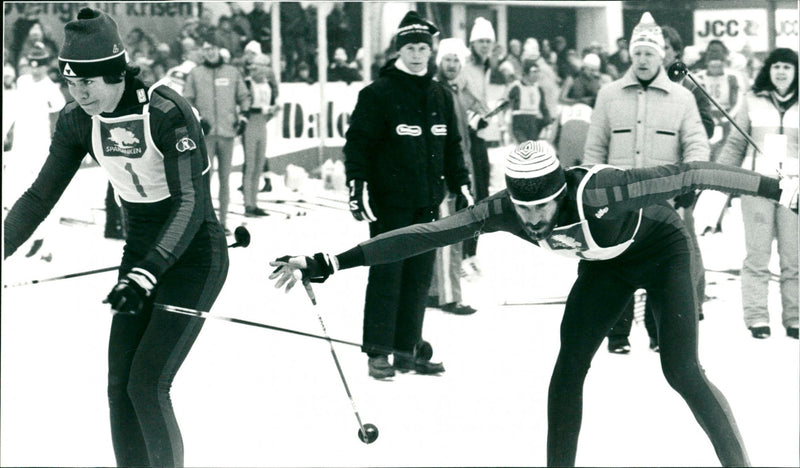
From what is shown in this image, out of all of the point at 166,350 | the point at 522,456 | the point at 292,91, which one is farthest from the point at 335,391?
the point at 292,91

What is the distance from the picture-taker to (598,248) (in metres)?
3.07

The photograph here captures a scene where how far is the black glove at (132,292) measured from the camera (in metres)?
2.77

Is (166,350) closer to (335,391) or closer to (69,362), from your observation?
(335,391)

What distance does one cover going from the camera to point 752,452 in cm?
357

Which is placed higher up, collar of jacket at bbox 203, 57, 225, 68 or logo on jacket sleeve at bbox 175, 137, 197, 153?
collar of jacket at bbox 203, 57, 225, 68

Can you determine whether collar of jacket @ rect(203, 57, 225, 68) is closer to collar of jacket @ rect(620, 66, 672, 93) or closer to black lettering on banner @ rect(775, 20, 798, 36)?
collar of jacket @ rect(620, 66, 672, 93)

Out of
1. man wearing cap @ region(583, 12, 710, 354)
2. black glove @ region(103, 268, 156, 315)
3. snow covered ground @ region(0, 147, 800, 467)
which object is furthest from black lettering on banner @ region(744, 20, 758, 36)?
black glove @ region(103, 268, 156, 315)

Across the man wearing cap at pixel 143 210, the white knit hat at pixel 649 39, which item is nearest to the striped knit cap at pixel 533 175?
the man wearing cap at pixel 143 210

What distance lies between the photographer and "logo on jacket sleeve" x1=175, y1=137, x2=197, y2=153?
2996 mm

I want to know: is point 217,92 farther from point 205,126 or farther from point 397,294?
point 397,294

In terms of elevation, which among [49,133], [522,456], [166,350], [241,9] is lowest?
[522,456]

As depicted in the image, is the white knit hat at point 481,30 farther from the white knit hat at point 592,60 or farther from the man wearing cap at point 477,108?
the white knit hat at point 592,60

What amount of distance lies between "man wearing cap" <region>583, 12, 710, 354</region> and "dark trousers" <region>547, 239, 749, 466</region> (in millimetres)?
1005

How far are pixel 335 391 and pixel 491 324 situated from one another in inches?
31.4
